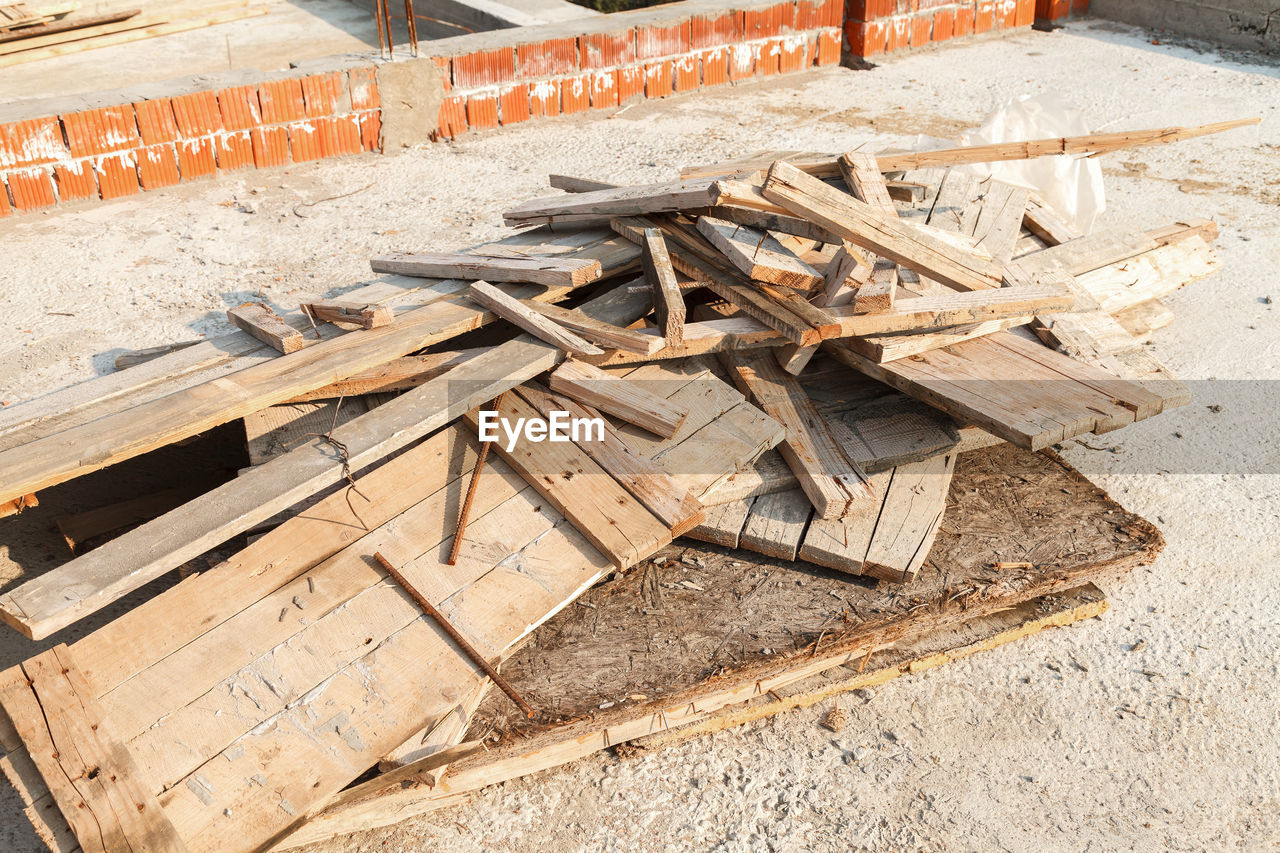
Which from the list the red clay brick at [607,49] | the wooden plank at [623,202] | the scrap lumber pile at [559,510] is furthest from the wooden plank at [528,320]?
the red clay brick at [607,49]

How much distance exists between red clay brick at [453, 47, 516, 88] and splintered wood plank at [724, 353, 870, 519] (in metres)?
4.55

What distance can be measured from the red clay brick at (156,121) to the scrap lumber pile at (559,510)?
2.73 m

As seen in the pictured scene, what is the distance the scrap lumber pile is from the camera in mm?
2906

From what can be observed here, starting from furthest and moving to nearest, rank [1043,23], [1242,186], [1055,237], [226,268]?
1. [1043,23]
2. [1242,186]
3. [226,268]
4. [1055,237]

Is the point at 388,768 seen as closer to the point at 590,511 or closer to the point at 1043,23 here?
the point at 590,511

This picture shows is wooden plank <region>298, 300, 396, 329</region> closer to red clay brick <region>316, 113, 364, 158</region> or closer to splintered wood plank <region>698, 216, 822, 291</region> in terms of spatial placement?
splintered wood plank <region>698, 216, 822, 291</region>

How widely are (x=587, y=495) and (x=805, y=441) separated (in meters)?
0.94

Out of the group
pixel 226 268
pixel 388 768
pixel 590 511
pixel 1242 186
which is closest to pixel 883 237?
pixel 590 511

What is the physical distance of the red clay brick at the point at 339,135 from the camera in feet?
24.2

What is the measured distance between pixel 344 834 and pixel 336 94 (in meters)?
5.74

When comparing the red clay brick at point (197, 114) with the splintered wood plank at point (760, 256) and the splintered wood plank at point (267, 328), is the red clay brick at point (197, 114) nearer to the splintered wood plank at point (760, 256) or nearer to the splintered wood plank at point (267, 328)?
the splintered wood plank at point (267, 328)

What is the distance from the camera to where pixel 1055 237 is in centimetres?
534

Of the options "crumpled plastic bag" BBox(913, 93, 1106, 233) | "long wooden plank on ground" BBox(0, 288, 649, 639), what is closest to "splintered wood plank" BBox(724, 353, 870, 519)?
"long wooden plank on ground" BBox(0, 288, 649, 639)

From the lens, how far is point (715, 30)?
343 inches
